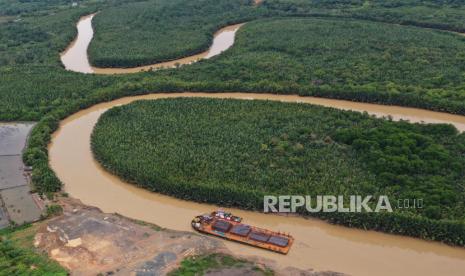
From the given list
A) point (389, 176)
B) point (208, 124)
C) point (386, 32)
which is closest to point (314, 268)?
point (389, 176)

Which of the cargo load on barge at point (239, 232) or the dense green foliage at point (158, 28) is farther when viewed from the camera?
the dense green foliage at point (158, 28)

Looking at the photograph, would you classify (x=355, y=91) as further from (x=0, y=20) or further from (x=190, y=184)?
(x=0, y=20)

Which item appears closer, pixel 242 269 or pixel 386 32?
pixel 242 269

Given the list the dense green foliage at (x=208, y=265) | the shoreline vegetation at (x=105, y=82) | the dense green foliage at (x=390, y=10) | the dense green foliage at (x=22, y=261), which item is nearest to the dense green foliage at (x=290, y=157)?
the shoreline vegetation at (x=105, y=82)

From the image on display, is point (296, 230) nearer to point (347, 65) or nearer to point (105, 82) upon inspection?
point (347, 65)

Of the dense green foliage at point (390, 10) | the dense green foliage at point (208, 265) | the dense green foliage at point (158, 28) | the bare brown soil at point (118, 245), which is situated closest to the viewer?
the dense green foliage at point (208, 265)

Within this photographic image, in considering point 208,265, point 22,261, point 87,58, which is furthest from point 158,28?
point 208,265

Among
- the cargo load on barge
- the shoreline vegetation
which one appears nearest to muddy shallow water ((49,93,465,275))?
the cargo load on barge

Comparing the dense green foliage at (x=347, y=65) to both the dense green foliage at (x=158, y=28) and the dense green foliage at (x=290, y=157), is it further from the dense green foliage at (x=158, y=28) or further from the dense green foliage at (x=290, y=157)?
the dense green foliage at (x=158, y=28)
